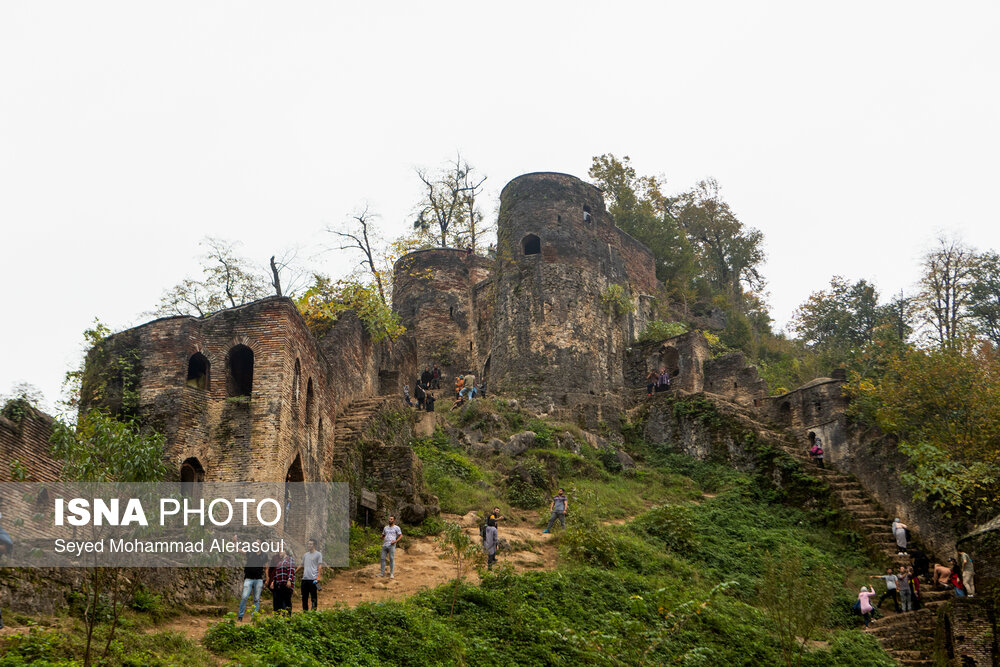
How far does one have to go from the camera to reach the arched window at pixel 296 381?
685 inches

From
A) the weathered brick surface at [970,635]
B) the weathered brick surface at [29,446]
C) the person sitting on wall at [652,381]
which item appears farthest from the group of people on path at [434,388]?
the weathered brick surface at [970,635]

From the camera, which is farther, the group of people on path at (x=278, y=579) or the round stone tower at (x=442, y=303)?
the round stone tower at (x=442, y=303)

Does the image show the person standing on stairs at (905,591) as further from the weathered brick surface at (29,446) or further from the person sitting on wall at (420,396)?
the weathered brick surface at (29,446)

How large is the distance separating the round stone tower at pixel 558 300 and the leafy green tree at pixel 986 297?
14.1 metres

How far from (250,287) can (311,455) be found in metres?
14.6

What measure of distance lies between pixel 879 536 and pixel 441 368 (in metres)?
16.7

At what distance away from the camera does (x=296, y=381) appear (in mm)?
17641

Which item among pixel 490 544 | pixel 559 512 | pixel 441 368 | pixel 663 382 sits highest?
pixel 441 368

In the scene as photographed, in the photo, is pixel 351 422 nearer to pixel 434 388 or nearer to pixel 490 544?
pixel 490 544

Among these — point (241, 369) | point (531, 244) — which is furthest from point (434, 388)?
point (241, 369)

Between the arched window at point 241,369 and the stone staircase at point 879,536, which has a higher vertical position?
the arched window at point 241,369

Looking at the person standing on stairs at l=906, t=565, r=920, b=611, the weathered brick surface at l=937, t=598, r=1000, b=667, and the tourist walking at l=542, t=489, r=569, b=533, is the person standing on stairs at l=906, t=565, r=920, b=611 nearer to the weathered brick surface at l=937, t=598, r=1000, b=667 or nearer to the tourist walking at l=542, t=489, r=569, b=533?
the weathered brick surface at l=937, t=598, r=1000, b=667

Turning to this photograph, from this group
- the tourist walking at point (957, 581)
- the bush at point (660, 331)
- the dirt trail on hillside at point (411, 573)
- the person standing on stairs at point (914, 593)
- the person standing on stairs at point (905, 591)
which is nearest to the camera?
the dirt trail on hillside at point (411, 573)

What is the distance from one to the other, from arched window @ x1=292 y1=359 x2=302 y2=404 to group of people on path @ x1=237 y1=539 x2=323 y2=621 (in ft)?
14.0
